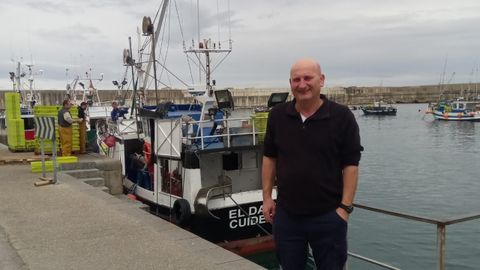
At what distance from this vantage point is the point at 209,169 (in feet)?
38.7

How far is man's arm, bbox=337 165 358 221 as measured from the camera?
11.7 feet

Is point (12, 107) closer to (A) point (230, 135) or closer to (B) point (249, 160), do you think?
(B) point (249, 160)

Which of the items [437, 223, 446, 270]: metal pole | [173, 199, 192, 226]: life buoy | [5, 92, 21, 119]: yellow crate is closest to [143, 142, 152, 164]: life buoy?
[173, 199, 192, 226]: life buoy

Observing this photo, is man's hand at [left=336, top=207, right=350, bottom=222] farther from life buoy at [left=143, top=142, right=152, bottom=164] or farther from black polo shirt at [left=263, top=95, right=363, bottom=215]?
life buoy at [left=143, top=142, right=152, bottom=164]

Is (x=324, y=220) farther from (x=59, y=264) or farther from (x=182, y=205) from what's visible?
(x=182, y=205)

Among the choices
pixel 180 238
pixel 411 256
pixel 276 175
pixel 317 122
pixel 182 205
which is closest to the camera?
pixel 317 122

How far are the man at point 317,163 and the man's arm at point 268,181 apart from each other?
0.18 meters

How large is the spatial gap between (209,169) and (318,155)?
8.36 m

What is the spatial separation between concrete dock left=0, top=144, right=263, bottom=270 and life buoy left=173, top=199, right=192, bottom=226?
1.68 m

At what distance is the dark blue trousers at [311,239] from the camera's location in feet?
11.9

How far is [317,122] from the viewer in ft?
11.7

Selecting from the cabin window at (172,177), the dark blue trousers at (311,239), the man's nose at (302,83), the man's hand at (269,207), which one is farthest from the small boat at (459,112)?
the man's nose at (302,83)

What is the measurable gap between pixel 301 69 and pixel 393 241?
38.9 feet

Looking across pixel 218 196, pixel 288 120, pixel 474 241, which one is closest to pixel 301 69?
pixel 288 120
